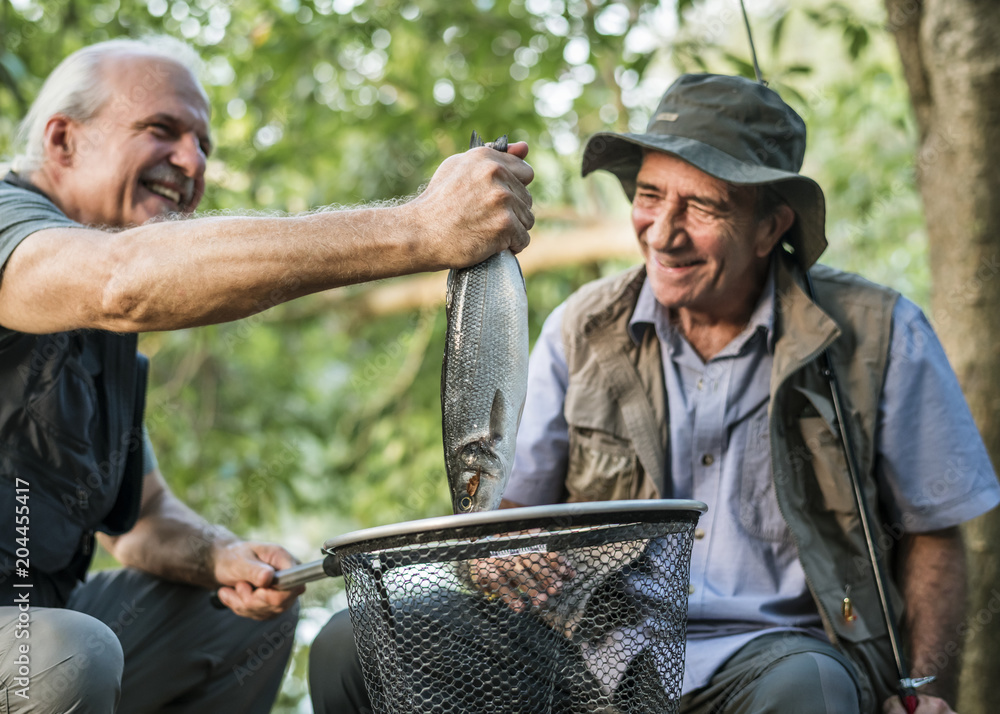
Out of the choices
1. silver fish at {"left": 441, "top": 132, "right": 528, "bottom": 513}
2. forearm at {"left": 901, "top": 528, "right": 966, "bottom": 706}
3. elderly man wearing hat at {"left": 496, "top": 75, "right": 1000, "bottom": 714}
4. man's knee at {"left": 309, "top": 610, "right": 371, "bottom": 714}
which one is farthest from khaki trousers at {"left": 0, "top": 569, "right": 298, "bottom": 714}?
forearm at {"left": 901, "top": 528, "right": 966, "bottom": 706}

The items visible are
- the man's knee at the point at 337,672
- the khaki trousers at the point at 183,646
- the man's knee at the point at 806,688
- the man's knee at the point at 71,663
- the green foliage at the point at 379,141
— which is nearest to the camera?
the man's knee at the point at 71,663

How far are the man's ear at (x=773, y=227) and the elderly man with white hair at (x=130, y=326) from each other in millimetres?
1274

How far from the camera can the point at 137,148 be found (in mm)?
2807

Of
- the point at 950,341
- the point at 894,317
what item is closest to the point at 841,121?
the point at 950,341

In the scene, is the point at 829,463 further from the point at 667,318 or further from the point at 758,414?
the point at 667,318

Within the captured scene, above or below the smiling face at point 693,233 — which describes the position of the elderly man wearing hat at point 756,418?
below

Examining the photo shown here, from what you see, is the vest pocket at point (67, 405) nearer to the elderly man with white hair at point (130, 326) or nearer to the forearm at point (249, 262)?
the elderly man with white hair at point (130, 326)

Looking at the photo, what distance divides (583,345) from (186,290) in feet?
4.74

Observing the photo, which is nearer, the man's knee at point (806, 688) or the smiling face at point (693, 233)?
the man's knee at point (806, 688)

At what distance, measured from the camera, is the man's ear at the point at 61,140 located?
2801 mm

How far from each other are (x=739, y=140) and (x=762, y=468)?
972 mm

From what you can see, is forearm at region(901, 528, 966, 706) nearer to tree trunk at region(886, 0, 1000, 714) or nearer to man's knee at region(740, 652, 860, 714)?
man's knee at region(740, 652, 860, 714)

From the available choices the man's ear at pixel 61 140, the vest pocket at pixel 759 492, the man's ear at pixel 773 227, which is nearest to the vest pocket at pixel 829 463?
the vest pocket at pixel 759 492

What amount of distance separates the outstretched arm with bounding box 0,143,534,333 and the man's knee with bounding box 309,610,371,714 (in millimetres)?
954
